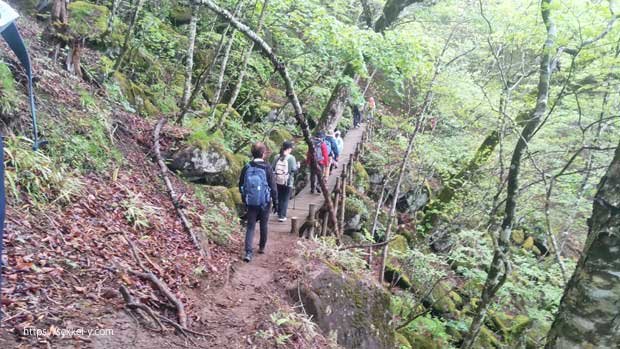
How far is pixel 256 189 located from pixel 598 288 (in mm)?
4700

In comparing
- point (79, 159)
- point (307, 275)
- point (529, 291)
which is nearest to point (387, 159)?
point (529, 291)

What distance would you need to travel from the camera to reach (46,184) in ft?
15.8

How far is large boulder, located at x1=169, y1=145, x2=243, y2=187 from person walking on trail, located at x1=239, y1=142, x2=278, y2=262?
2.65 metres

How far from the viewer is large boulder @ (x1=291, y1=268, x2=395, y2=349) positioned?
5.66 metres

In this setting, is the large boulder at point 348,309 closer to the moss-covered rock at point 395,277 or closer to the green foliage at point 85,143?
the green foliage at point 85,143

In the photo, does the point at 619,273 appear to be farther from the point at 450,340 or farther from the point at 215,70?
the point at 215,70

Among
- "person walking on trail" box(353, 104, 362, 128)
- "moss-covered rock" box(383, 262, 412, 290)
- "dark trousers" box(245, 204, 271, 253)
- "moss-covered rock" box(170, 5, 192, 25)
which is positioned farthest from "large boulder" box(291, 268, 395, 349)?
"person walking on trail" box(353, 104, 362, 128)

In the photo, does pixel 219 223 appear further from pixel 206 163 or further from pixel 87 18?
pixel 87 18

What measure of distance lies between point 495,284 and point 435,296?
5836 millimetres

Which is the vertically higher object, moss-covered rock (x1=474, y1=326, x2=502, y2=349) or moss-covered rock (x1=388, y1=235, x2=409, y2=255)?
moss-covered rock (x1=388, y1=235, x2=409, y2=255)

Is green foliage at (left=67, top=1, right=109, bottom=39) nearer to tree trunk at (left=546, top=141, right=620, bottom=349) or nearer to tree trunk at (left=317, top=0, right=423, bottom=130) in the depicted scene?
tree trunk at (left=317, top=0, right=423, bottom=130)

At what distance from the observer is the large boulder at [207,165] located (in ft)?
28.3

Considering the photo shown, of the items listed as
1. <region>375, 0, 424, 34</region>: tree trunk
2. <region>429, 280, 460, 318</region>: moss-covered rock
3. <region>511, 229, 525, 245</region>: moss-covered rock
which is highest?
<region>375, 0, 424, 34</region>: tree trunk

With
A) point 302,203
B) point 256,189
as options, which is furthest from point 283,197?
point 256,189
